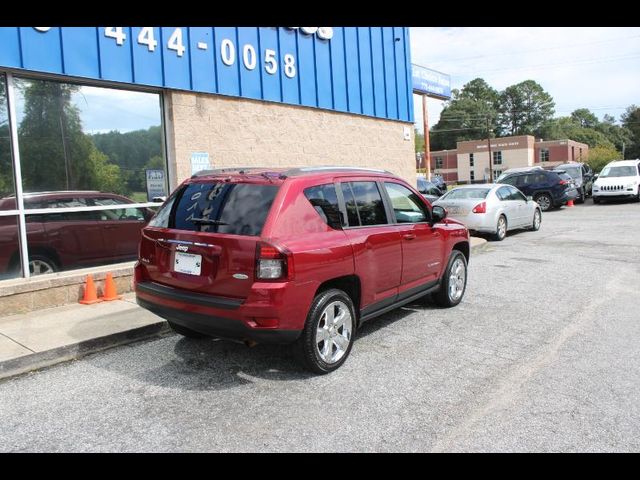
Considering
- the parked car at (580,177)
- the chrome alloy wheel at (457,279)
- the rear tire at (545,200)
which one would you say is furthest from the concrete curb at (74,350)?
the parked car at (580,177)

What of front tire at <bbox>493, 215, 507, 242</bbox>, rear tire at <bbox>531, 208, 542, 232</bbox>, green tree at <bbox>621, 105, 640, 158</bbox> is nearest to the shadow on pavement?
front tire at <bbox>493, 215, 507, 242</bbox>

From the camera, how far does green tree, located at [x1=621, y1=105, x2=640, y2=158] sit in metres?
107

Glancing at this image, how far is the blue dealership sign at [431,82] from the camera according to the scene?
63.9 feet

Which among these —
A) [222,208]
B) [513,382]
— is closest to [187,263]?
[222,208]

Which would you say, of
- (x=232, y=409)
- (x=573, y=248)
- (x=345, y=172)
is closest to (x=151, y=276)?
(x=232, y=409)

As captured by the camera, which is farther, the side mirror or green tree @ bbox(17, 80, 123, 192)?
green tree @ bbox(17, 80, 123, 192)

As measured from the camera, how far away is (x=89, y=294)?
22.1ft

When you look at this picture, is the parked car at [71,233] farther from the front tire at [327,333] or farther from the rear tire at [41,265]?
the front tire at [327,333]

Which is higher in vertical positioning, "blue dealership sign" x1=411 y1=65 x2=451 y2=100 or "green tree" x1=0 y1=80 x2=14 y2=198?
"blue dealership sign" x1=411 y1=65 x2=451 y2=100

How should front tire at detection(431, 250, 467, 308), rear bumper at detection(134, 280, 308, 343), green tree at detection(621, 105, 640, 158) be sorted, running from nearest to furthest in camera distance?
rear bumper at detection(134, 280, 308, 343), front tire at detection(431, 250, 467, 308), green tree at detection(621, 105, 640, 158)

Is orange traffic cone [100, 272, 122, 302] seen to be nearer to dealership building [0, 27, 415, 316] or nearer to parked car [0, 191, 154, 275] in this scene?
dealership building [0, 27, 415, 316]

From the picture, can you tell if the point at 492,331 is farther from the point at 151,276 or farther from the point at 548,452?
the point at 151,276

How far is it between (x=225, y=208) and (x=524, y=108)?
14549 centimetres

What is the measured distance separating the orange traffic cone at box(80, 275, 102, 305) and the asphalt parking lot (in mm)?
1655
